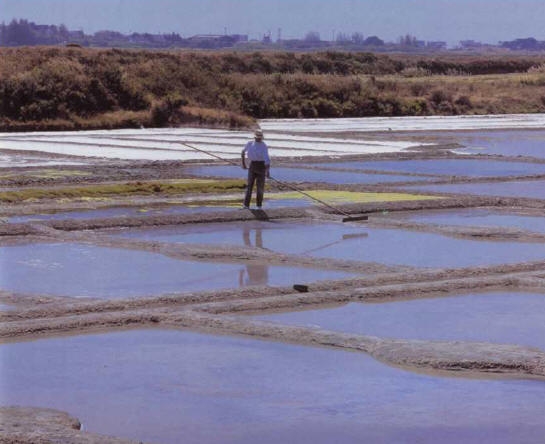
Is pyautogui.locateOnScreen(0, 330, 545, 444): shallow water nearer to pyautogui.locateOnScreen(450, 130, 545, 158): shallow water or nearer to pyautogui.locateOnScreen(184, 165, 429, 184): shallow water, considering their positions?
pyautogui.locateOnScreen(184, 165, 429, 184): shallow water

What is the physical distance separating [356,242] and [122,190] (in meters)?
6.18

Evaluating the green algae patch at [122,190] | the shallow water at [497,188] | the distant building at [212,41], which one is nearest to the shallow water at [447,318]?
the green algae patch at [122,190]

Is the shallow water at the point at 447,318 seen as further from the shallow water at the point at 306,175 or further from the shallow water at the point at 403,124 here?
the shallow water at the point at 403,124

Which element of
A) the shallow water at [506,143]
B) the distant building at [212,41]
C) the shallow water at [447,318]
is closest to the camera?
the shallow water at [447,318]

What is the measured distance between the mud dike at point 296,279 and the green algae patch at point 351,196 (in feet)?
0.28

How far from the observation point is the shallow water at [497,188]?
20.7 m

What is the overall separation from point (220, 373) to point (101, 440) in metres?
1.71

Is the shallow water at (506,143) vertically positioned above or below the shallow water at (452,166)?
above

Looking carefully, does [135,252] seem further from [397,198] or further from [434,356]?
[397,198]

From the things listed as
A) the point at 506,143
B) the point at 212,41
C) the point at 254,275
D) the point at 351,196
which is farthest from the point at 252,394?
the point at 212,41

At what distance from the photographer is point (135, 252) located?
13.5 meters

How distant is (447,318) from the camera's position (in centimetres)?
1018

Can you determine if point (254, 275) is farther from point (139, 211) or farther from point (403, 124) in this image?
point (403, 124)

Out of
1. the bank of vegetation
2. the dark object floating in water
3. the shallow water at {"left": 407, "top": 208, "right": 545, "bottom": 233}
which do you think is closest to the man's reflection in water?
the dark object floating in water
